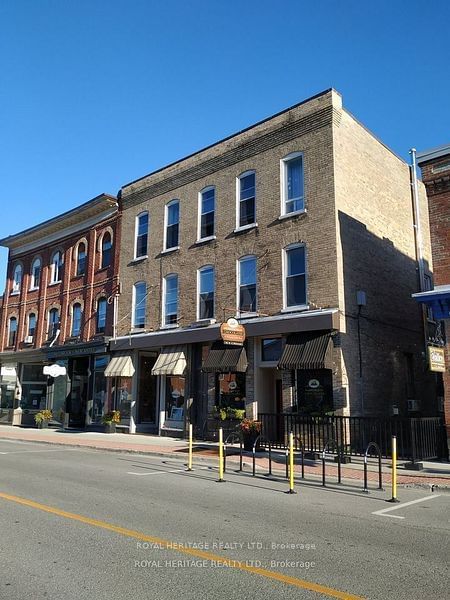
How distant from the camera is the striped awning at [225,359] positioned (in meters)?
18.8

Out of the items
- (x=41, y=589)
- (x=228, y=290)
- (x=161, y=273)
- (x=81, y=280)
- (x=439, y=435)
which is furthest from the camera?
(x=81, y=280)

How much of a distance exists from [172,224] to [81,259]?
7.39 meters

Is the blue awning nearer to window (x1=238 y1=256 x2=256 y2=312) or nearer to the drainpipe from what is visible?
window (x1=238 y1=256 x2=256 y2=312)

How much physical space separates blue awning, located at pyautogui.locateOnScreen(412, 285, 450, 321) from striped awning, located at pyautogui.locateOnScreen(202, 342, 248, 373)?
22.2 feet

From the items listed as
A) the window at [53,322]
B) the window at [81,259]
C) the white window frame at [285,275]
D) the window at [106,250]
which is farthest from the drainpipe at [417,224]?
the window at [53,322]

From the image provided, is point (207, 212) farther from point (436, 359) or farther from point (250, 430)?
point (436, 359)

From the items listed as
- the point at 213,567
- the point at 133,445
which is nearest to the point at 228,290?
the point at 133,445

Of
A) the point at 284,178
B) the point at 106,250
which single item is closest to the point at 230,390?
the point at 284,178

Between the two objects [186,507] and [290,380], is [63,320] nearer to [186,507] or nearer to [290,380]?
[290,380]

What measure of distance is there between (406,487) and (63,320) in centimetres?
2172

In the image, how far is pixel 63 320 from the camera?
28.8m

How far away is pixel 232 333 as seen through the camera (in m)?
17.7

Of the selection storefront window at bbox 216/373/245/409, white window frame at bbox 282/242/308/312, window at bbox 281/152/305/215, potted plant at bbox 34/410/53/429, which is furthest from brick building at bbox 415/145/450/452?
potted plant at bbox 34/410/53/429

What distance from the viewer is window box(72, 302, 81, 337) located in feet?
91.8
